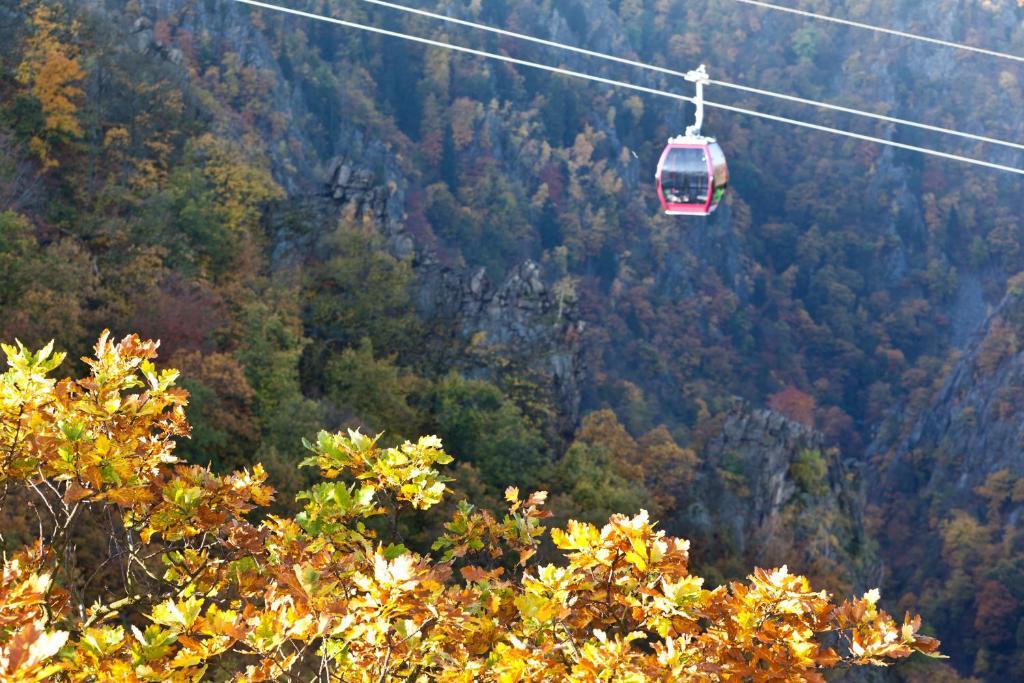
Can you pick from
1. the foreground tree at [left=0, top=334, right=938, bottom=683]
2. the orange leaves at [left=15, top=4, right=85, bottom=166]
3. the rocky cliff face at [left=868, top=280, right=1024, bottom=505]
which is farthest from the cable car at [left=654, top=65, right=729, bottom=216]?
the rocky cliff face at [left=868, top=280, right=1024, bottom=505]

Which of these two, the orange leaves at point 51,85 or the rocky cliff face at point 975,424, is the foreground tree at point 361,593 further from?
the rocky cliff face at point 975,424

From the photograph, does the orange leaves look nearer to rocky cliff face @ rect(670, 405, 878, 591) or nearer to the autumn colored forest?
the autumn colored forest

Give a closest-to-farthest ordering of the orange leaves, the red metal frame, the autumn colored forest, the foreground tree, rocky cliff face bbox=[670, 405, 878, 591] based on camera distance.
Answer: the foreground tree, the autumn colored forest, the red metal frame, the orange leaves, rocky cliff face bbox=[670, 405, 878, 591]

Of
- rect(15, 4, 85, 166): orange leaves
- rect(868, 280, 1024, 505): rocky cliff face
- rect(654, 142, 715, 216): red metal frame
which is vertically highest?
rect(654, 142, 715, 216): red metal frame

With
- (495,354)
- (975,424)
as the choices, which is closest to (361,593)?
(495,354)

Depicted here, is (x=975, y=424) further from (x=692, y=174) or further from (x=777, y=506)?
(x=692, y=174)

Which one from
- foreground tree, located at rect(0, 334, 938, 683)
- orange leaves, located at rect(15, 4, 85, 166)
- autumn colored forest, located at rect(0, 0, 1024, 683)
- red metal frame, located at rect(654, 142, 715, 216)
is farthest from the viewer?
orange leaves, located at rect(15, 4, 85, 166)

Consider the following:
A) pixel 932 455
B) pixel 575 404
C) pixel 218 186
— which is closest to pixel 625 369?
pixel 932 455
